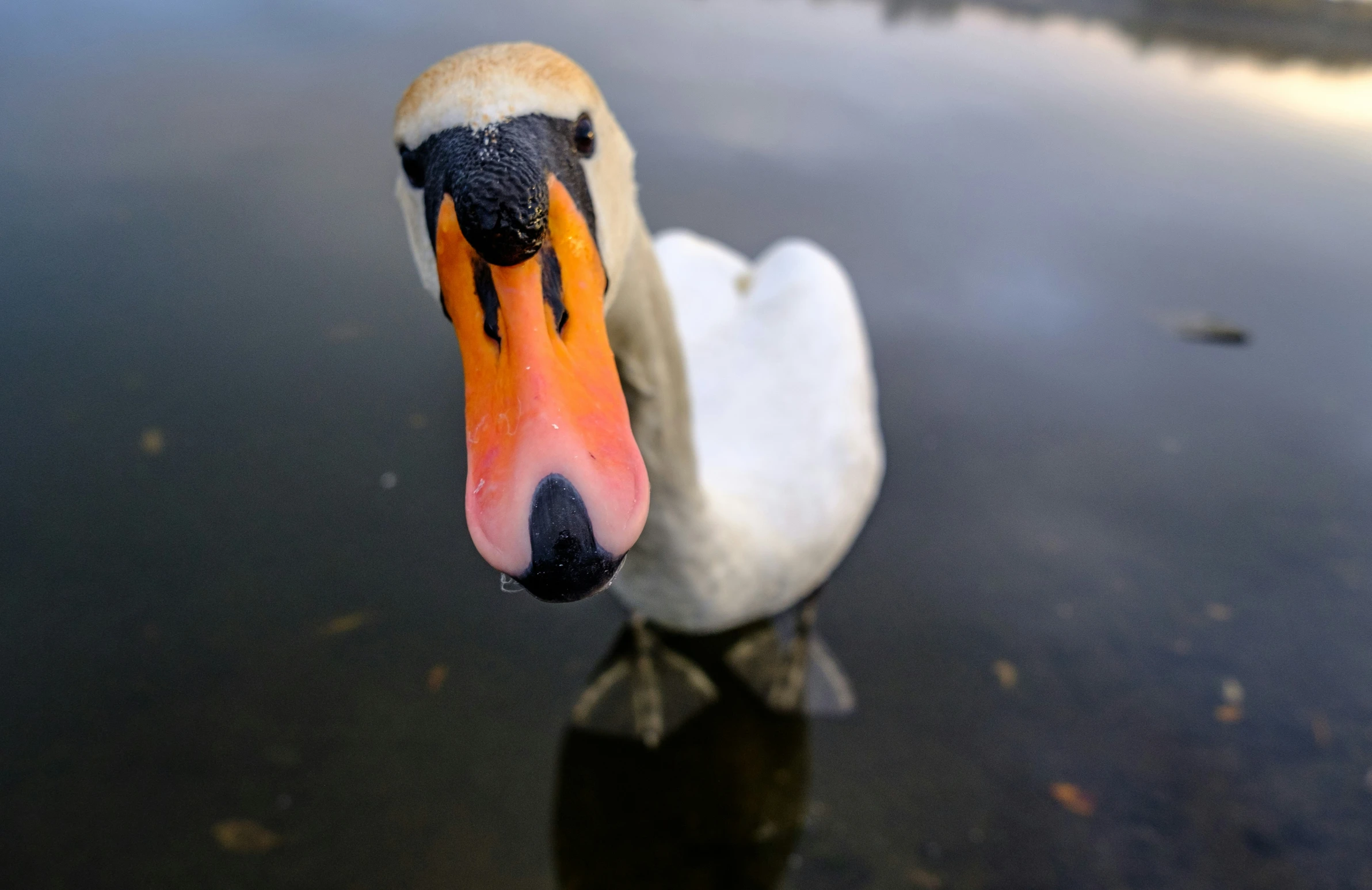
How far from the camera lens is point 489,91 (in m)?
0.82

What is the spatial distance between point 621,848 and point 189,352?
2559mm

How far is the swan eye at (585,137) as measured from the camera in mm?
932

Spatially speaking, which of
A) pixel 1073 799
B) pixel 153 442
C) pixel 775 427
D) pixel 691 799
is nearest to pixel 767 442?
pixel 775 427

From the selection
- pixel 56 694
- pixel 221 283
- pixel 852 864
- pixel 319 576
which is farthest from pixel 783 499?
pixel 221 283

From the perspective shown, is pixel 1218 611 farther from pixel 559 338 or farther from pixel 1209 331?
pixel 559 338

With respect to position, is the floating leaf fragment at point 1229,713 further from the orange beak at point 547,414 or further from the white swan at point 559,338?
the orange beak at point 547,414

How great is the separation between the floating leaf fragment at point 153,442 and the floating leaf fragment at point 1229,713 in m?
3.58

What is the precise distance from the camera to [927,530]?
103 inches

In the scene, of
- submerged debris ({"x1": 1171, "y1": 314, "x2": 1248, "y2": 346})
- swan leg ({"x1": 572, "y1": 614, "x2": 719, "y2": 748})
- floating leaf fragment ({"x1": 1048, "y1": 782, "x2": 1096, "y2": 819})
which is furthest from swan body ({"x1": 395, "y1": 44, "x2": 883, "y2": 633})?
submerged debris ({"x1": 1171, "y1": 314, "x2": 1248, "y2": 346})

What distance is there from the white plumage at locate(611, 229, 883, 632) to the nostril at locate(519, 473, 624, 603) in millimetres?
715

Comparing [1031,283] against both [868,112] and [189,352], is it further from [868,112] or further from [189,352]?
[189,352]

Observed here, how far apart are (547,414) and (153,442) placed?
2.54 meters

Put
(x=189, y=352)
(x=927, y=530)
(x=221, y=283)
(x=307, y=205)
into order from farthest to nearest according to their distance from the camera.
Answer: (x=307, y=205) → (x=221, y=283) → (x=189, y=352) → (x=927, y=530)

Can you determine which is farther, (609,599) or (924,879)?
(609,599)
